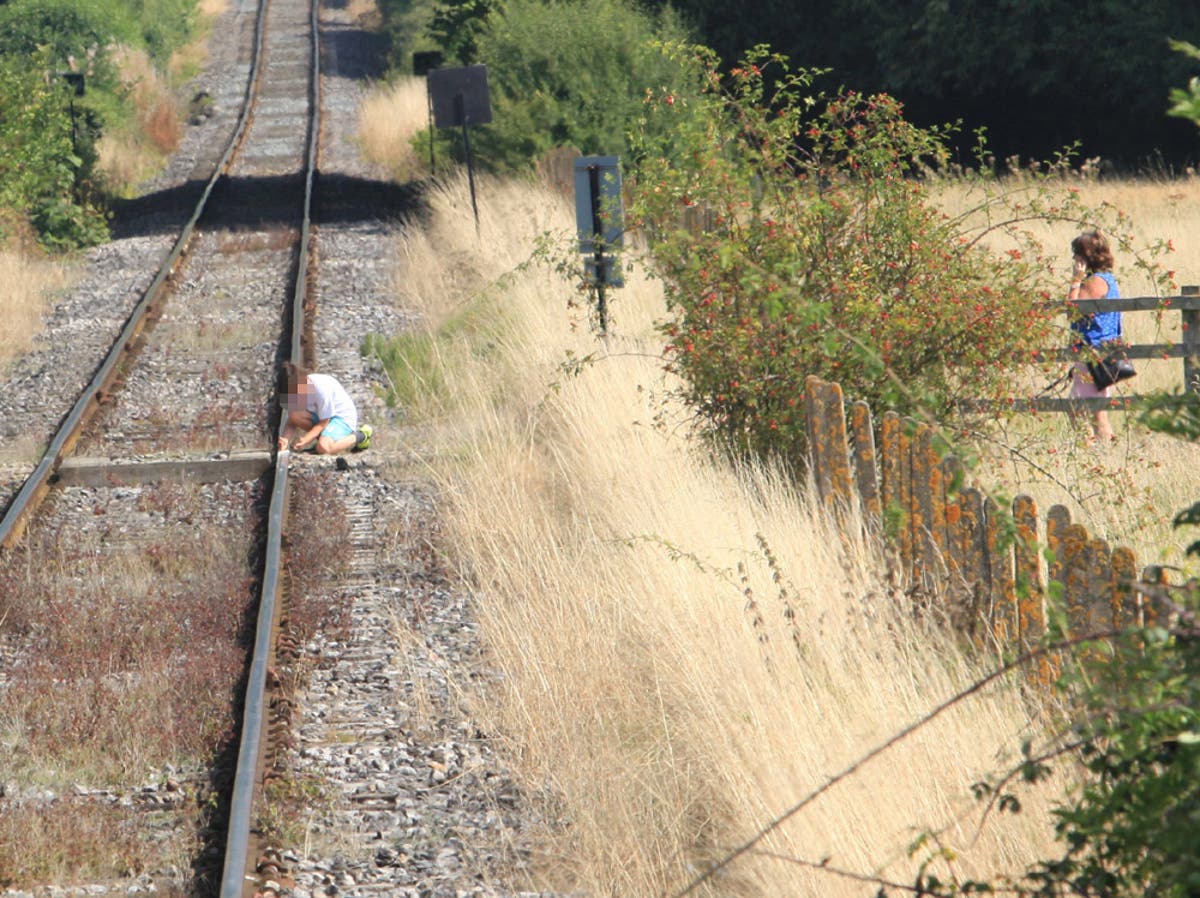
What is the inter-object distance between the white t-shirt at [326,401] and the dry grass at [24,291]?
185 inches

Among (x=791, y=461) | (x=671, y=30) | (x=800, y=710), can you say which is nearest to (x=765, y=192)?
(x=791, y=461)

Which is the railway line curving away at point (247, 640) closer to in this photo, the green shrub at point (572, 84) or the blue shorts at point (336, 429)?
the blue shorts at point (336, 429)

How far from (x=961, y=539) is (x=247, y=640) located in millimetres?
3176

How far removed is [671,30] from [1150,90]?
8.67 meters

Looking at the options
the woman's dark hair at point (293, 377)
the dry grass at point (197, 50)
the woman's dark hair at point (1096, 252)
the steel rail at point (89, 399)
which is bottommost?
the steel rail at point (89, 399)

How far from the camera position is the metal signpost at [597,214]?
11.5 metres

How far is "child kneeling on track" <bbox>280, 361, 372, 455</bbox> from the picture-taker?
10.4 metres

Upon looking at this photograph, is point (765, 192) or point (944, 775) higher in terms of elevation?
point (765, 192)

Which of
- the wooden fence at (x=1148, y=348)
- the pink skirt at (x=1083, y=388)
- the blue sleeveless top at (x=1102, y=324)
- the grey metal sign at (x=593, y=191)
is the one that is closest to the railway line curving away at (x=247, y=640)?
the grey metal sign at (x=593, y=191)

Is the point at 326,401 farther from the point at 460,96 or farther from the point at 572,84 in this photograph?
the point at 572,84

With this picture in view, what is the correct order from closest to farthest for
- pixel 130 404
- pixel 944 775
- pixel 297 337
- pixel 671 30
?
pixel 944 775
pixel 130 404
pixel 297 337
pixel 671 30

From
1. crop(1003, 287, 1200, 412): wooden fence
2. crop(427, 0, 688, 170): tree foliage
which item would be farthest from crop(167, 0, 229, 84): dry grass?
crop(1003, 287, 1200, 412): wooden fence

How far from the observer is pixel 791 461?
796cm

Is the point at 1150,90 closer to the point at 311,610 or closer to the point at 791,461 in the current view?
the point at 791,461
